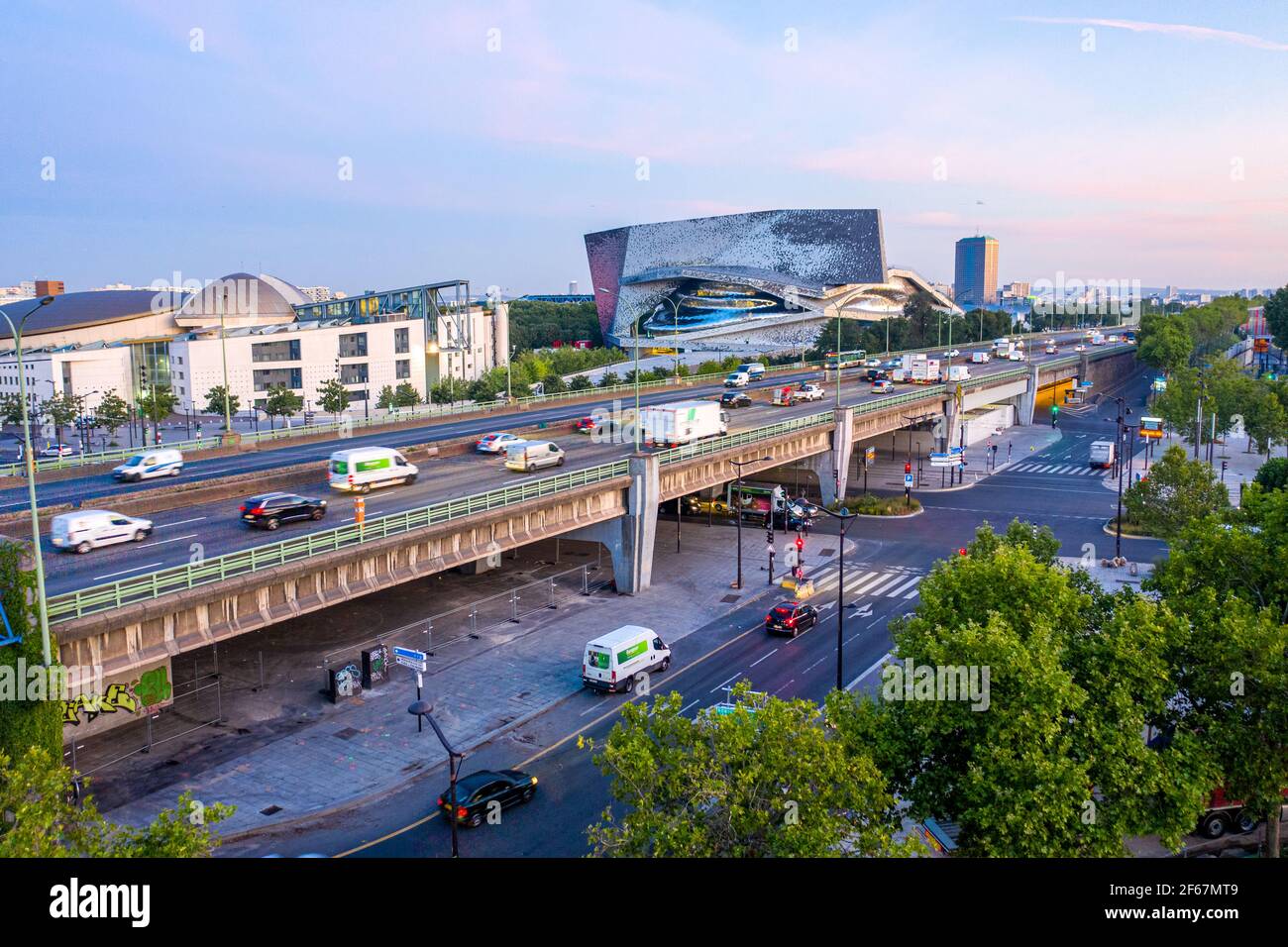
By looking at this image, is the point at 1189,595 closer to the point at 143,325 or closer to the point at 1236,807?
the point at 1236,807

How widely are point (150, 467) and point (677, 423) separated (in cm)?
2218

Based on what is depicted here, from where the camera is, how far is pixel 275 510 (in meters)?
29.0

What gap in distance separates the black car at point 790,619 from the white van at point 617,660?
576cm

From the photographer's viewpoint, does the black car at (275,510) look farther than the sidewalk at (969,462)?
No

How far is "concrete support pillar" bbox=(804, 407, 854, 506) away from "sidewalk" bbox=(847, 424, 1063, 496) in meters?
4.67

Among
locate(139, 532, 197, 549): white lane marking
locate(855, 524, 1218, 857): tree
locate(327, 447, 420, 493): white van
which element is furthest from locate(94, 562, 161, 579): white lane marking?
locate(855, 524, 1218, 857): tree

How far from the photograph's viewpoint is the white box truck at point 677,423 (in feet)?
147

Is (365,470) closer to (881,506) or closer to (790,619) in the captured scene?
(790,619)

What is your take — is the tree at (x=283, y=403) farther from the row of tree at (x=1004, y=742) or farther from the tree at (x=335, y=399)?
the row of tree at (x=1004, y=742)

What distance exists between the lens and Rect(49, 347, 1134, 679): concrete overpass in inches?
833

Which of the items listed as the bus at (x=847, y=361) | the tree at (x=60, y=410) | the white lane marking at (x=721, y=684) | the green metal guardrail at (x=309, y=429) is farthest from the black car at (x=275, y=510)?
the bus at (x=847, y=361)

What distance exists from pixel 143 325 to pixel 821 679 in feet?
343

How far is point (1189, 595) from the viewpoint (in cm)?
2097
